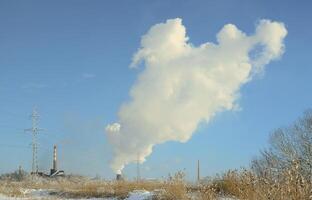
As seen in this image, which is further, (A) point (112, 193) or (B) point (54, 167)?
(B) point (54, 167)

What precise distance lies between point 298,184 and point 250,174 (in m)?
1.85

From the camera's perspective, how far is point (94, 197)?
26.5 m

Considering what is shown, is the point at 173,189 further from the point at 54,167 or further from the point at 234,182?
the point at 54,167

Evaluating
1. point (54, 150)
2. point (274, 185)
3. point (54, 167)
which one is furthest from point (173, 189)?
point (54, 150)

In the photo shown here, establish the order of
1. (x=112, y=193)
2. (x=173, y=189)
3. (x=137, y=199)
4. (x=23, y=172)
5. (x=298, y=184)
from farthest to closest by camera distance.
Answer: (x=23, y=172)
(x=112, y=193)
(x=137, y=199)
(x=173, y=189)
(x=298, y=184)

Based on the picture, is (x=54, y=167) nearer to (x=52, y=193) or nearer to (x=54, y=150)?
(x=54, y=150)

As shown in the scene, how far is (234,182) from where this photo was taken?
21.5 m

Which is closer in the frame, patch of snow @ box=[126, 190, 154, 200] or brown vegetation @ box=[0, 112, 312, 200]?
brown vegetation @ box=[0, 112, 312, 200]

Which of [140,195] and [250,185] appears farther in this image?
[140,195]

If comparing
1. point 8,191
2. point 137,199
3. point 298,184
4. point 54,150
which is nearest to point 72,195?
point 8,191

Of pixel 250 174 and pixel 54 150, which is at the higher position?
pixel 54 150

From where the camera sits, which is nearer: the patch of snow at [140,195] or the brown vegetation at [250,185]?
the brown vegetation at [250,185]

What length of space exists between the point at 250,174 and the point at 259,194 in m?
0.46

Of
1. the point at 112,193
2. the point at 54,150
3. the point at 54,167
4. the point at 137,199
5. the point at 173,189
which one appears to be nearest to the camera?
the point at 173,189
